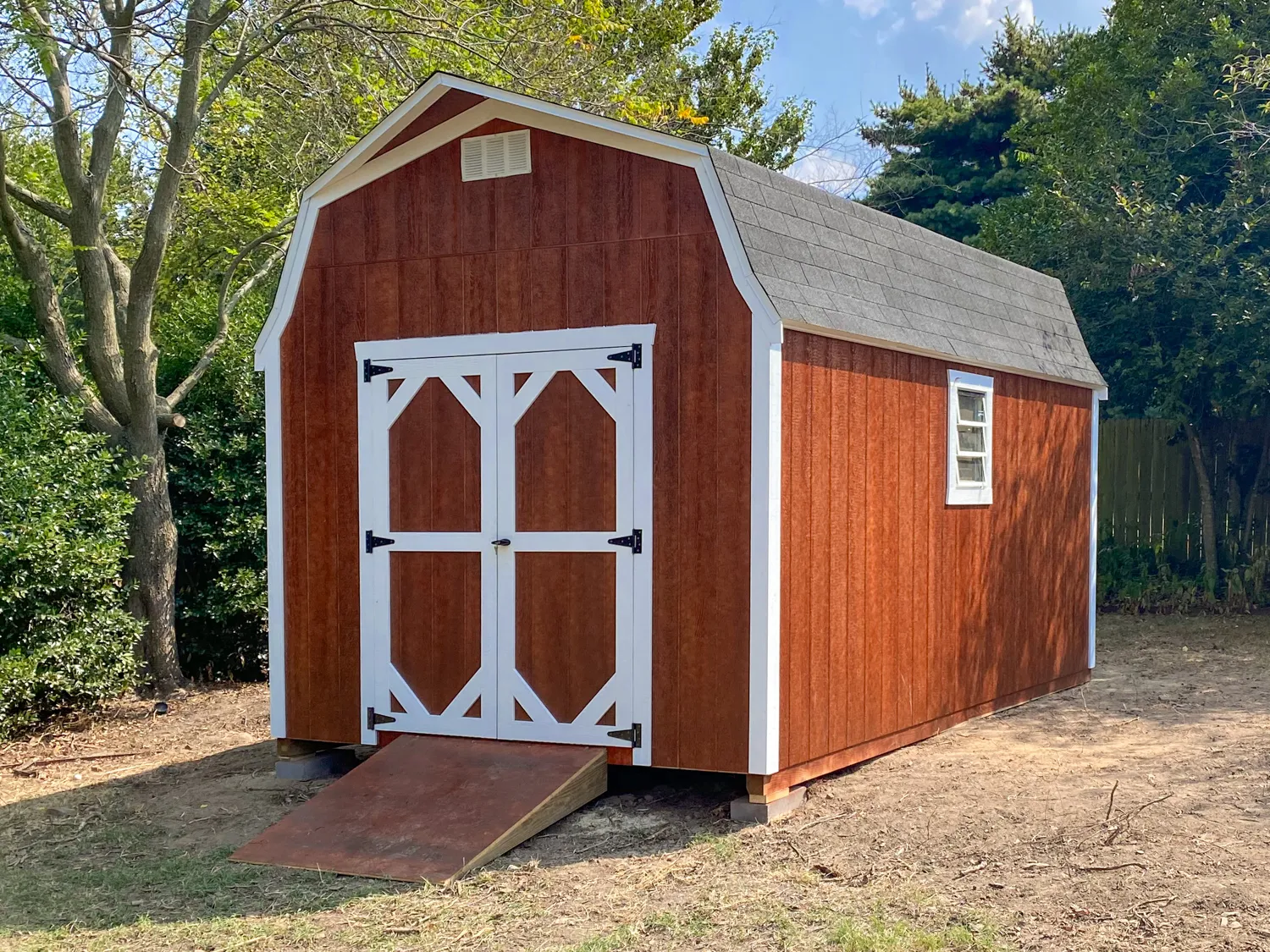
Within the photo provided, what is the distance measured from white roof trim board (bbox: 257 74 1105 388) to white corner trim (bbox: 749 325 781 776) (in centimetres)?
23

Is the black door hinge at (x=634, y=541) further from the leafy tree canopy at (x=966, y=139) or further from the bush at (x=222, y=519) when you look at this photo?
the leafy tree canopy at (x=966, y=139)

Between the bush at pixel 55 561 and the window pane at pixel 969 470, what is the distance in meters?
5.31

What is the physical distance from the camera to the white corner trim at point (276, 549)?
276 inches

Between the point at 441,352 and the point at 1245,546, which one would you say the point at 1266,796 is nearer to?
the point at 441,352

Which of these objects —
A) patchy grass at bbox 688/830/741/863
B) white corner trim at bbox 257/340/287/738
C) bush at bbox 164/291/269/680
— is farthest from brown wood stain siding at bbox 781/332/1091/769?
bush at bbox 164/291/269/680

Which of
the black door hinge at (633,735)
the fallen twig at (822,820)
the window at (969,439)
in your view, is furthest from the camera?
the window at (969,439)

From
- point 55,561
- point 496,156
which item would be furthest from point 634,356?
point 55,561

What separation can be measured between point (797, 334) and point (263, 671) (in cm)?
616

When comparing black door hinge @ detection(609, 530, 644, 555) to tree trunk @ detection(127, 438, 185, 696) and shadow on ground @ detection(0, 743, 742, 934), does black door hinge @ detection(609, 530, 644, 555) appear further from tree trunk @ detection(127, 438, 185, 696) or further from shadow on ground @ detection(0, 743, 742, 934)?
tree trunk @ detection(127, 438, 185, 696)

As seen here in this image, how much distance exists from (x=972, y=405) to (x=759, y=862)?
11.6ft

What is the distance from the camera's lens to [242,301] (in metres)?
11.6

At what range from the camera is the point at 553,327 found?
Result: 20.6 ft

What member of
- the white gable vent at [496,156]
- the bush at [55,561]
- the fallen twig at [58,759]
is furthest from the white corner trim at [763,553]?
the bush at [55,561]

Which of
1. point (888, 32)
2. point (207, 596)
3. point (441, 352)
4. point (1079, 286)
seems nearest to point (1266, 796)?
point (441, 352)
